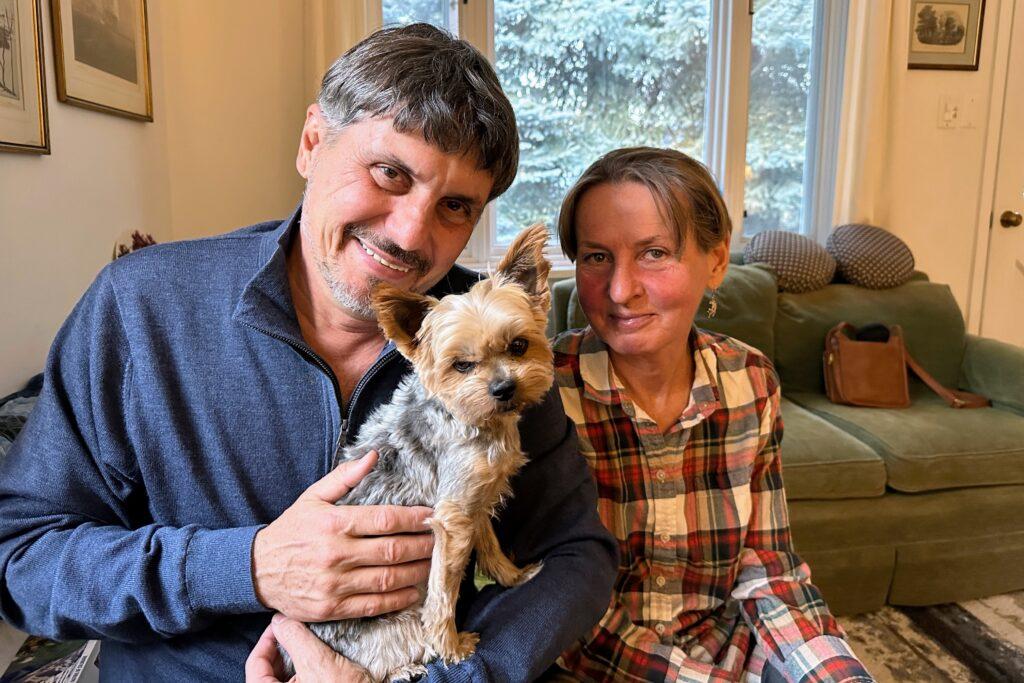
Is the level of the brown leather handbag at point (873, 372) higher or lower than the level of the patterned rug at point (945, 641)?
higher

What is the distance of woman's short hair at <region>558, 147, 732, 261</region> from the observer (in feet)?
4.62

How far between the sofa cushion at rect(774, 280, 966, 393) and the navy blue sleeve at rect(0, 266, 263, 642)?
319cm

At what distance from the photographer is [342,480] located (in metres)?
1.00

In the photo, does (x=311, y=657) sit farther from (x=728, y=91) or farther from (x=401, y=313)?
(x=728, y=91)

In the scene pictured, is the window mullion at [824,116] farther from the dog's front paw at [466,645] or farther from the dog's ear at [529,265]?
the dog's front paw at [466,645]

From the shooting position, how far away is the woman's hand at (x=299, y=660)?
0.98m

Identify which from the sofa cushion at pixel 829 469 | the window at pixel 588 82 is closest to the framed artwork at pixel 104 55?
the window at pixel 588 82

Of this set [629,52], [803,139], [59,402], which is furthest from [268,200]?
[803,139]

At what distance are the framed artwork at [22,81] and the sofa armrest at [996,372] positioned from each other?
13.0 feet

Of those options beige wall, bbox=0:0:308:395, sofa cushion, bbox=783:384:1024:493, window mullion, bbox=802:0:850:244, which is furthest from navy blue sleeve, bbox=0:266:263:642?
window mullion, bbox=802:0:850:244

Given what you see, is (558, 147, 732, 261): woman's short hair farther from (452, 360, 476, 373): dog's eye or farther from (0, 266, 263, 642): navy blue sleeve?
(0, 266, 263, 642): navy blue sleeve

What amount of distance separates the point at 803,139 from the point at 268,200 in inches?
134

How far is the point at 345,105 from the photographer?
1.08 metres

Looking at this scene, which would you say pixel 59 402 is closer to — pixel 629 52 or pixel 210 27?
pixel 210 27
